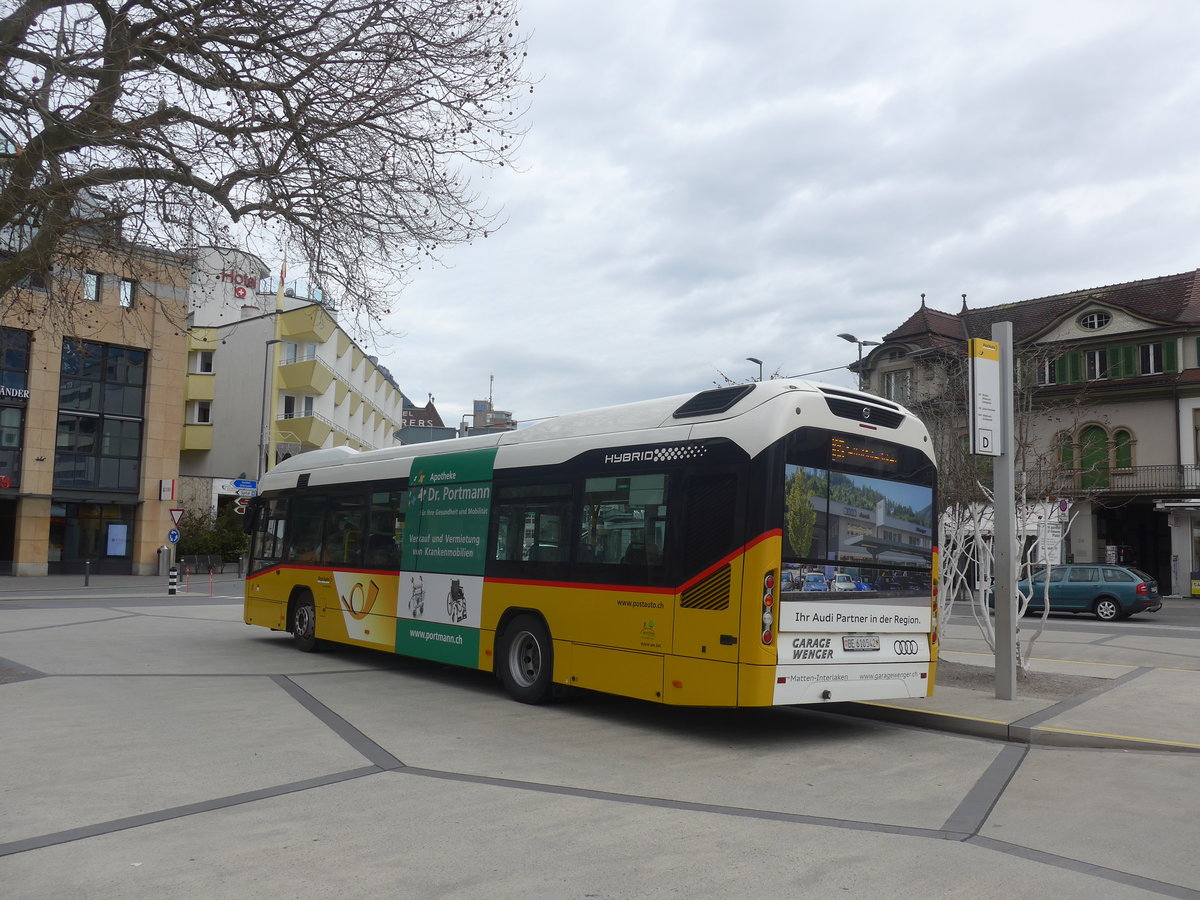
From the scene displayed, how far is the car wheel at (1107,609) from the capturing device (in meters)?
26.6

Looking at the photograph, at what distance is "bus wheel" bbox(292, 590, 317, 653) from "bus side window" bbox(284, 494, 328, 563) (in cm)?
62

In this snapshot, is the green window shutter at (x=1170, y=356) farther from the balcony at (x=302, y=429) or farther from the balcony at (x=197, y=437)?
the balcony at (x=197, y=437)

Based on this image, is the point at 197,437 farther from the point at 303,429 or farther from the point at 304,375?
the point at 304,375

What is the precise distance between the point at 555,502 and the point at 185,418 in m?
45.8

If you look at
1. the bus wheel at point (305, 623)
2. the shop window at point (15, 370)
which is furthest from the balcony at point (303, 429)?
the bus wheel at point (305, 623)

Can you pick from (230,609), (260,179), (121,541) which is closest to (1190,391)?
(230,609)

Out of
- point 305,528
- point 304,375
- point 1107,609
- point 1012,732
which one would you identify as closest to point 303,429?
point 304,375

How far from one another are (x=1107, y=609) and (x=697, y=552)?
22.5 m

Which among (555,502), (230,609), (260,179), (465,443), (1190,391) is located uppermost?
(1190,391)

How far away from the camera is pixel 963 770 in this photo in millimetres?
7750

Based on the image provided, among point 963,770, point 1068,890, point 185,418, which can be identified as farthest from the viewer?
point 185,418

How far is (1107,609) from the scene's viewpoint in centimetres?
2678

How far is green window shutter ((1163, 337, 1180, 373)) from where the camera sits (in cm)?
3869

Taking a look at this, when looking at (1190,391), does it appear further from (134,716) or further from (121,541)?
(121,541)
